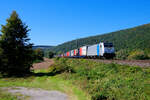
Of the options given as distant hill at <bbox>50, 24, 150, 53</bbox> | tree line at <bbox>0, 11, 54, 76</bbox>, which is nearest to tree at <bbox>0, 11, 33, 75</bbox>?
tree line at <bbox>0, 11, 54, 76</bbox>

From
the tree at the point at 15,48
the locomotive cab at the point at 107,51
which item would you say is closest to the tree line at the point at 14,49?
the tree at the point at 15,48

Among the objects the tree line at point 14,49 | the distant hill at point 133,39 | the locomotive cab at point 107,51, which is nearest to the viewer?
the tree line at point 14,49

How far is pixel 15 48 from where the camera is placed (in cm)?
1939

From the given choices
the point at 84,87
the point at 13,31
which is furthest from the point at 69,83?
the point at 13,31

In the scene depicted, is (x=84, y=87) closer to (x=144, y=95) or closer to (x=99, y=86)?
(x=99, y=86)

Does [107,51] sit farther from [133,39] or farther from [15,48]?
[133,39]

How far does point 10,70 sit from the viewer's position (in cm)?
1953

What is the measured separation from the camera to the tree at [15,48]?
756 inches

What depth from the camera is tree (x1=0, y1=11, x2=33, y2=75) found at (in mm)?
19203

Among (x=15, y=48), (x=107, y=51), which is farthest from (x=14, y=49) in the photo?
(x=107, y=51)

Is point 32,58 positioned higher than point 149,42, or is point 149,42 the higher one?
point 149,42

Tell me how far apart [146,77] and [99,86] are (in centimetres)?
303

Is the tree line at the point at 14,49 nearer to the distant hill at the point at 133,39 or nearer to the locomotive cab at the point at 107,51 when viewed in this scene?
the locomotive cab at the point at 107,51

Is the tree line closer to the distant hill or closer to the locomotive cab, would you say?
the locomotive cab
